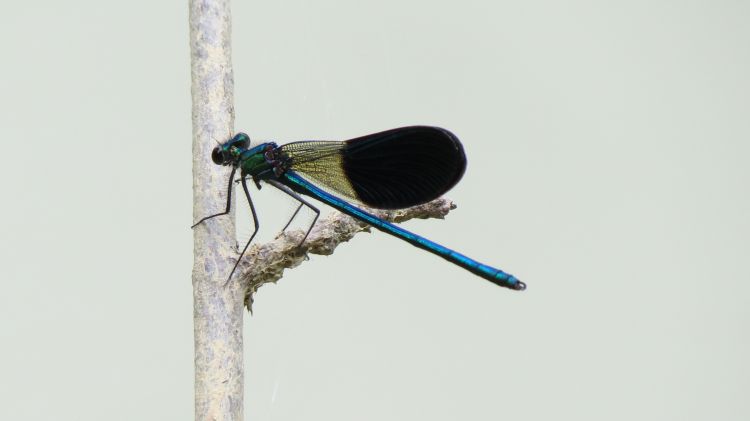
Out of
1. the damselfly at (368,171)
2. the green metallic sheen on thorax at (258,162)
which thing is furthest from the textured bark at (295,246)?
the green metallic sheen on thorax at (258,162)

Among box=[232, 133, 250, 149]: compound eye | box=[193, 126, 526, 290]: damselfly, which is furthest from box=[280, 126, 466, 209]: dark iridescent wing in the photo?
box=[232, 133, 250, 149]: compound eye

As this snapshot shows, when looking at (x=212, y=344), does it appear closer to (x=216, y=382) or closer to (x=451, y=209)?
(x=216, y=382)

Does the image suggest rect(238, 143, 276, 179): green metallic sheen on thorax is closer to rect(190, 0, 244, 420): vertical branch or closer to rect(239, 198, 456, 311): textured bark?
rect(190, 0, 244, 420): vertical branch

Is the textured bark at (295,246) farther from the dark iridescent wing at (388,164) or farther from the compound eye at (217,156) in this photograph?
the compound eye at (217,156)

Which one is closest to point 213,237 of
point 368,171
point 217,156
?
point 217,156

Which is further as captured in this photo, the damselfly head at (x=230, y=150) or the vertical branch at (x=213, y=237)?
the damselfly head at (x=230, y=150)
